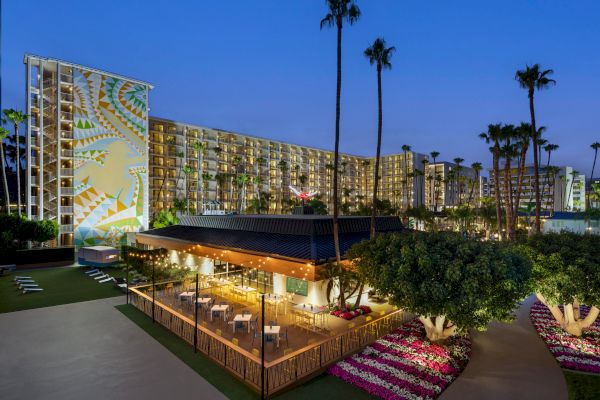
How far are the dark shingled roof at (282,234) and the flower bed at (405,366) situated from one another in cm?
579

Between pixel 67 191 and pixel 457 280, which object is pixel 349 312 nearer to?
pixel 457 280

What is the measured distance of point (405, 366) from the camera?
12508 millimetres

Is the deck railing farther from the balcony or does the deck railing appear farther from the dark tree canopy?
the balcony

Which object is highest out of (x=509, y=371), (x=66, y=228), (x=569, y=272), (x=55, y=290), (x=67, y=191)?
(x=67, y=191)

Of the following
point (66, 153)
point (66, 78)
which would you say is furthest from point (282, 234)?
point (66, 78)

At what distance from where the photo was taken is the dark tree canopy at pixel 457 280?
11406 millimetres

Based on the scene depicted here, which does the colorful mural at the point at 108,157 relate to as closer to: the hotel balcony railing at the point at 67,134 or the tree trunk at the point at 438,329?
the hotel balcony railing at the point at 67,134

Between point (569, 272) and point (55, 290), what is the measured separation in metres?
32.8

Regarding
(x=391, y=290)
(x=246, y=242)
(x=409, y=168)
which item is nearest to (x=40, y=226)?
(x=246, y=242)

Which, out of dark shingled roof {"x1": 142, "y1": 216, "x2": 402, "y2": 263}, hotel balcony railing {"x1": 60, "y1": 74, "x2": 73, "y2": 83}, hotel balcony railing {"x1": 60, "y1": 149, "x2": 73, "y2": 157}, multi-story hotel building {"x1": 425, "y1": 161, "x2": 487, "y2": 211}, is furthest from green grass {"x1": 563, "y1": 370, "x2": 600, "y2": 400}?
multi-story hotel building {"x1": 425, "y1": 161, "x2": 487, "y2": 211}

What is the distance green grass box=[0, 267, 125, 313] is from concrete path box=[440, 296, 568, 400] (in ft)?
75.9

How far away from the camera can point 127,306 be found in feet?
68.1

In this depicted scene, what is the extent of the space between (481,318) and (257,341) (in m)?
9.56

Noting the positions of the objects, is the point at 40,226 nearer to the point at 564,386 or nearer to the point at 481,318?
the point at 481,318
